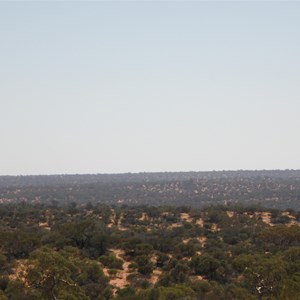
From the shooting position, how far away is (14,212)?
210ft

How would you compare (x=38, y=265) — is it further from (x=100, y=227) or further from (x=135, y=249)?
(x=100, y=227)

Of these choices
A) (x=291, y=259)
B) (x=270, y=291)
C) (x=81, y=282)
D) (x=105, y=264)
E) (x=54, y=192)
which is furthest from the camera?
(x=54, y=192)

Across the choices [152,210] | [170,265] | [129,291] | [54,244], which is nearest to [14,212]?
[152,210]

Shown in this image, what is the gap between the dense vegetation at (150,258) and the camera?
2642 cm

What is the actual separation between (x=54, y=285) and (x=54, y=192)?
450 ft

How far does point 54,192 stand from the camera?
522 ft

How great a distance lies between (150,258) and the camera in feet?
131

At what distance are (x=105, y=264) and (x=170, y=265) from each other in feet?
18.8

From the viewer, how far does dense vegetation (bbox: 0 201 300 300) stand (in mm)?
26422

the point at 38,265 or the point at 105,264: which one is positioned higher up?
the point at 38,265

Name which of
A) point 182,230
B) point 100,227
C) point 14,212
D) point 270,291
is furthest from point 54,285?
point 14,212

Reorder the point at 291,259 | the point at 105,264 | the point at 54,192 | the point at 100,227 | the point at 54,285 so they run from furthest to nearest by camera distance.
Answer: the point at 54,192, the point at 100,227, the point at 105,264, the point at 291,259, the point at 54,285

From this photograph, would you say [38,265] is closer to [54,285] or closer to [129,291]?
[54,285]

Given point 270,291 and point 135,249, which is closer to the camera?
point 270,291
